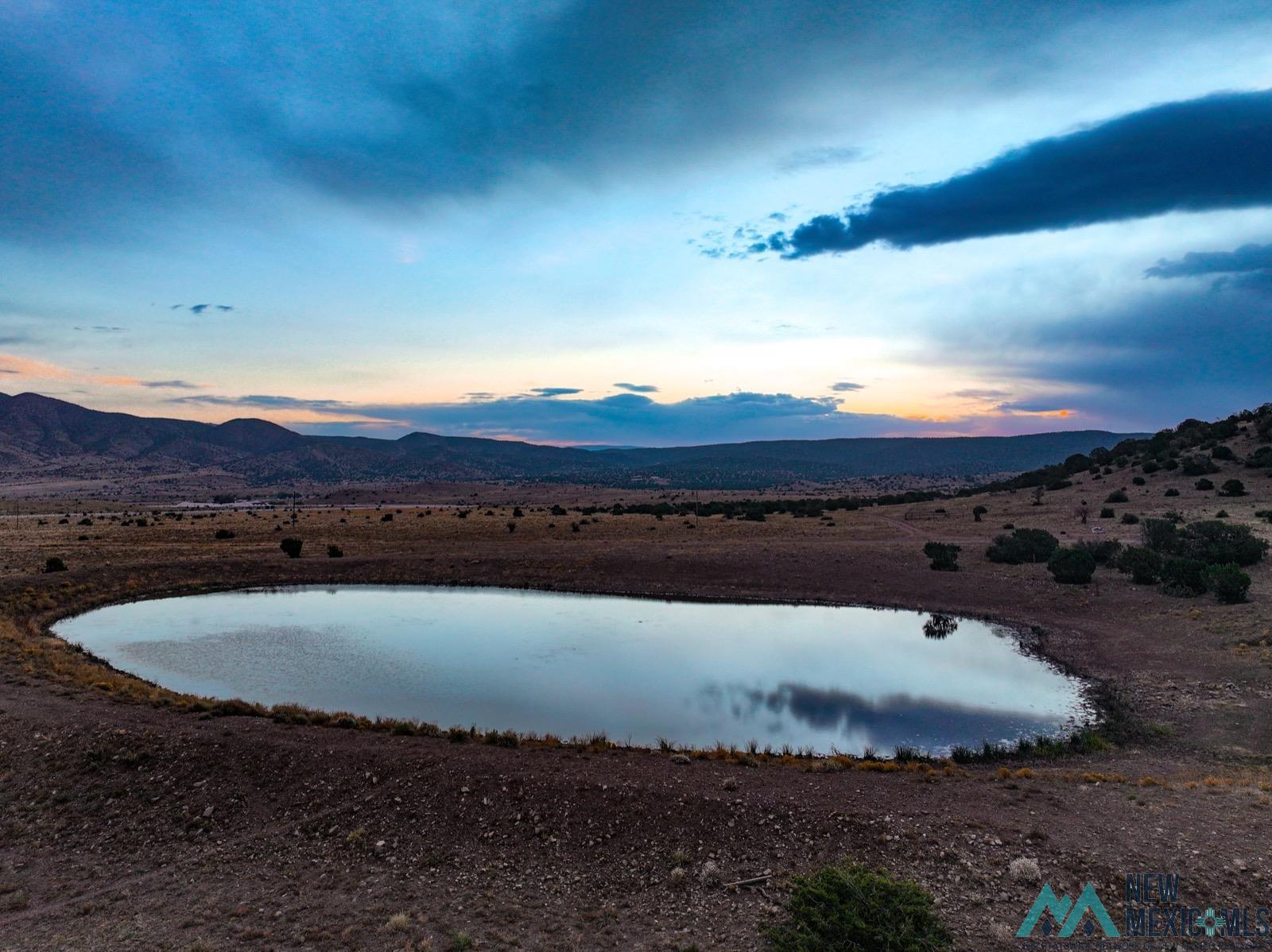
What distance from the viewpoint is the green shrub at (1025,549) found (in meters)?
33.2

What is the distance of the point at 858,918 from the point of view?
705 centimetres

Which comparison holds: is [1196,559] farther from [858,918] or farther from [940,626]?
[858,918]

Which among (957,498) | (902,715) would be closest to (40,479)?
(957,498)

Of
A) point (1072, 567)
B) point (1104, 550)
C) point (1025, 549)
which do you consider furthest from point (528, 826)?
point (1025, 549)


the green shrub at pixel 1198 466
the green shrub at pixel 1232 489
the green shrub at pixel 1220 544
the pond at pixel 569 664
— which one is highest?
the green shrub at pixel 1198 466

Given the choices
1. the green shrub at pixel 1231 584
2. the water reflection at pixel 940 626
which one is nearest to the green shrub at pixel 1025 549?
the water reflection at pixel 940 626

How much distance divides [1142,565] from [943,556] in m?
8.11

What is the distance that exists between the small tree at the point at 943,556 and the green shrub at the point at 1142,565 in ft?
22.0

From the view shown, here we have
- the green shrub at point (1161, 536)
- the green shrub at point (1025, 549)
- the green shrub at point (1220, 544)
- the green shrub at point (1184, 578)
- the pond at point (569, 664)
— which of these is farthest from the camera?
the green shrub at point (1025, 549)

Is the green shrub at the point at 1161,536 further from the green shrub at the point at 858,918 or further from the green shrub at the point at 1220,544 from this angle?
the green shrub at the point at 858,918

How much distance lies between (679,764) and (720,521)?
4354 cm

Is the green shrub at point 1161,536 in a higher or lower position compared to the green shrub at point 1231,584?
higher

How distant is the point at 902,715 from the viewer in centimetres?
1641

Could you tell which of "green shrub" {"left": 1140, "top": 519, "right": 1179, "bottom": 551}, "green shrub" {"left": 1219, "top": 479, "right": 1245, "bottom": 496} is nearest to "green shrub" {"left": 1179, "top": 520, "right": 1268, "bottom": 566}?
"green shrub" {"left": 1140, "top": 519, "right": 1179, "bottom": 551}
